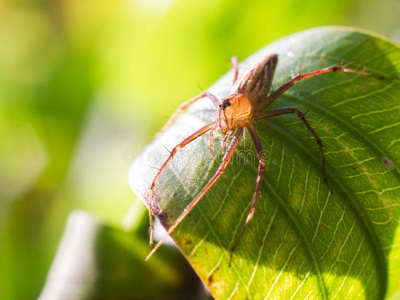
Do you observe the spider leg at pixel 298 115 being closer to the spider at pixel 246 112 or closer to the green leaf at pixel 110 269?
the spider at pixel 246 112

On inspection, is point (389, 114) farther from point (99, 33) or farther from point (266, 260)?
point (99, 33)

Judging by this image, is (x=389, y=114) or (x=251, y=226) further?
(x=389, y=114)

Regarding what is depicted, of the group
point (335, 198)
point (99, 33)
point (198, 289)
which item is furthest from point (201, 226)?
point (99, 33)

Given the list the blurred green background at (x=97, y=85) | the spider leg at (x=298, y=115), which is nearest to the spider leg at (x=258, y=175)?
the spider leg at (x=298, y=115)

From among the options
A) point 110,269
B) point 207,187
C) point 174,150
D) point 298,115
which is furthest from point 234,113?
point 110,269

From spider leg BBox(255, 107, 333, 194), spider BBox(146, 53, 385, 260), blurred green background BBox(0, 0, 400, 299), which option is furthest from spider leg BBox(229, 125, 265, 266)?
blurred green background BBox(0, 0, 400, 299)

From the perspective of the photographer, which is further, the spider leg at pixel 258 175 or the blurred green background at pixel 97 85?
the blurred green background at pixel 97 85

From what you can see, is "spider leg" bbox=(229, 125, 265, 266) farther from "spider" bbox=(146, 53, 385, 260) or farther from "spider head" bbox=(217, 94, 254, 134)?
"spider head" bbox=(217, 94, 254, 134)
